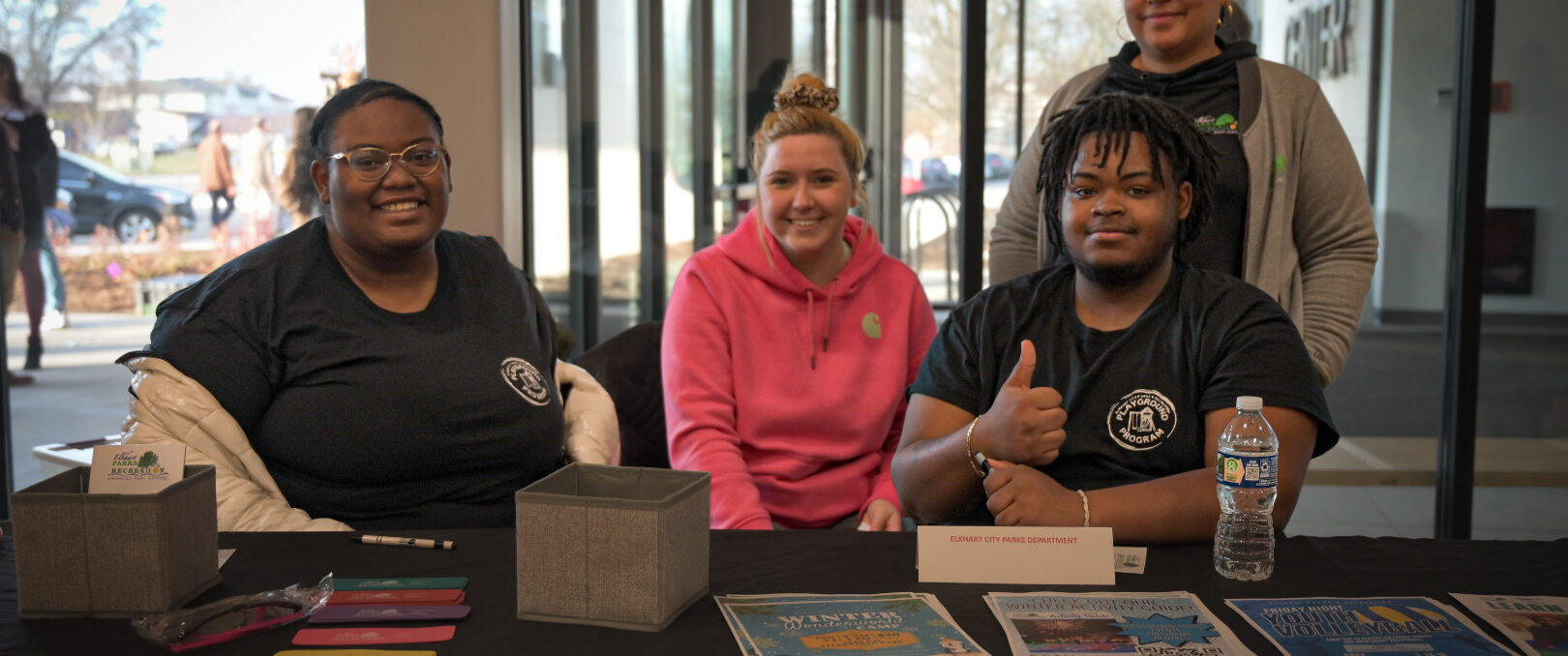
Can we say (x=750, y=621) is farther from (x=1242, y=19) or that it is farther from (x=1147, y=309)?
(x=1242, y=19)

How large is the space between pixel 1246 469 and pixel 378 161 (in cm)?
139

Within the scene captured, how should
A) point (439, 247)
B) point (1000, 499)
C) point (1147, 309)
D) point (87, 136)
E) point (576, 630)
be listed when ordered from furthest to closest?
point (87, 136) < point (439, 247) < point (1147, 309) < point (1000, 499) < point (576, 630)

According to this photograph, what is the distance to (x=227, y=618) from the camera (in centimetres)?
122

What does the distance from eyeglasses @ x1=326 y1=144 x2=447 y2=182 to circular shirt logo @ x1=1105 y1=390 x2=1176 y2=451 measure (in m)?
1.17

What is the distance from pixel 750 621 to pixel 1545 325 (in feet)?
11.5

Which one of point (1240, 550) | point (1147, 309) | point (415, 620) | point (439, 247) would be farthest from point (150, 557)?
point (1147, 309)

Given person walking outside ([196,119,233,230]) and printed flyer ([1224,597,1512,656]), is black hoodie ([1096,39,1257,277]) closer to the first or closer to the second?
printed flyer ([1224,597,1512,656])

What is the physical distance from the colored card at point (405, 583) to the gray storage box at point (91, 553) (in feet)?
0.59

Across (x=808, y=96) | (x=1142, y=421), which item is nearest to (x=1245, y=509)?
(x=1142, y=421)

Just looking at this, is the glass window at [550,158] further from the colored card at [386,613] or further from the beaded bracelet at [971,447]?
the colored card at [386,613]

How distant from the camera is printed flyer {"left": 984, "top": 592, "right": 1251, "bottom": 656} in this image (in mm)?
1151

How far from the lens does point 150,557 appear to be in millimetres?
1241

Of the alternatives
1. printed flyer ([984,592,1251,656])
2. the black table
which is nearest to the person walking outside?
the black table

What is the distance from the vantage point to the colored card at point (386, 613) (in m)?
1.21
